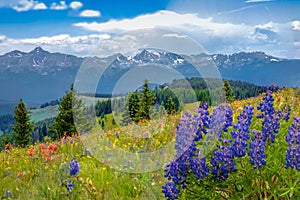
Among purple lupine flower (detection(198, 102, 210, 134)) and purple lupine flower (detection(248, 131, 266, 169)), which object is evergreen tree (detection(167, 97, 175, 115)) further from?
purple lupine flower (detection(248, 131, 266, 169))

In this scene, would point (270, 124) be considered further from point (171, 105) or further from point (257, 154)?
point (171, 105)

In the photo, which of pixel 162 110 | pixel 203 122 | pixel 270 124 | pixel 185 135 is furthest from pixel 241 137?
pixel 162 110

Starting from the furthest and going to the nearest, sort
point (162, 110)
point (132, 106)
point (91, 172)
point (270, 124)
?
point (162, 110) < point (132, 106) < point (91, 172) < point (270, 124)

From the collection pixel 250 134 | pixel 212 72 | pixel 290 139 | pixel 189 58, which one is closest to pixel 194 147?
pixel 250 134

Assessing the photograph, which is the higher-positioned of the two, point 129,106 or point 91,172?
point 129,106

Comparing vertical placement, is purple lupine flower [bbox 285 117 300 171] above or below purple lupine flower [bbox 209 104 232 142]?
below

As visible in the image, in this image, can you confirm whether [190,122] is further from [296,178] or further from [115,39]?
[115,39]

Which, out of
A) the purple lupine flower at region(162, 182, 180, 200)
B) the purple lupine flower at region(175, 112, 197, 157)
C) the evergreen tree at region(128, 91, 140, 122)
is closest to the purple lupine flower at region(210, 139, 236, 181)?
the purple lupine flower at region(175, 112, 197, 157)

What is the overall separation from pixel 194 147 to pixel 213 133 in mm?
243

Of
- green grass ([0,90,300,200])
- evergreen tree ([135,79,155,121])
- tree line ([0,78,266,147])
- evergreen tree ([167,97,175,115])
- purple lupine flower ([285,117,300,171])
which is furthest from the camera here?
evergreen tree ([135,79,155,121])

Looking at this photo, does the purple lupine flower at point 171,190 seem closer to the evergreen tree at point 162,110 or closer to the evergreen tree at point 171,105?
the evergreen tree at point 171,105

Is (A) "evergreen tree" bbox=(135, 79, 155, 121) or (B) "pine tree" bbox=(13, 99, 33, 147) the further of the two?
(B) "pine tree" bbox=(13, 99, 33, 147)

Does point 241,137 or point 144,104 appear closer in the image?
point 241,137

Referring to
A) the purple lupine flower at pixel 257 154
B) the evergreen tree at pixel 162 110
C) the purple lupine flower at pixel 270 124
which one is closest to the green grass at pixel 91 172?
the purple lupine flower at pixel 270 124
